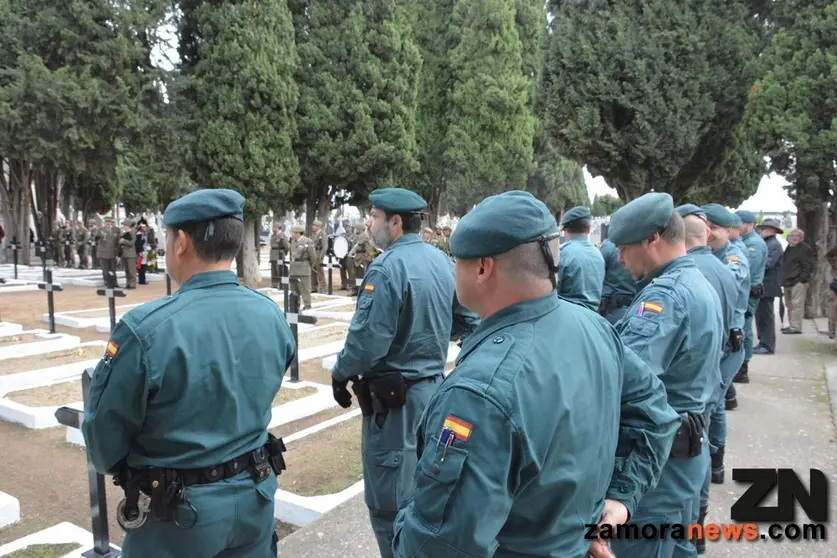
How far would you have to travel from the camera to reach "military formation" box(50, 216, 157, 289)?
55.6 ft

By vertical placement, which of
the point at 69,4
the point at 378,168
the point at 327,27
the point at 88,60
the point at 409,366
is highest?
the point at 327,27

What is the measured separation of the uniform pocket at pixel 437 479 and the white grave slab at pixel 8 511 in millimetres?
3980

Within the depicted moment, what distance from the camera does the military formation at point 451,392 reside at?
1.43 m

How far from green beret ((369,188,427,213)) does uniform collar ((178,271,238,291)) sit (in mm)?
1498

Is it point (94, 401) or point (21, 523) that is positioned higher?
point (94, 401)

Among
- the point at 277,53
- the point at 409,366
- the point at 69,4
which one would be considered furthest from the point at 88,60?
the point at 409,366

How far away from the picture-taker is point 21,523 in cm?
427

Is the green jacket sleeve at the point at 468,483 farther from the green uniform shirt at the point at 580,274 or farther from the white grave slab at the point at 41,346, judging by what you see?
the white grave slab at the point at 41,346

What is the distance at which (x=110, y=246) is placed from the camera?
1677 cm

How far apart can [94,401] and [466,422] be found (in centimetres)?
137

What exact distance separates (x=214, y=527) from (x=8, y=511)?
291cm

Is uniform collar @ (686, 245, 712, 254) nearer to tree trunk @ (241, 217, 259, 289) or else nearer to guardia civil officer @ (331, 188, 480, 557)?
guardia civil officer @ (331, 188, 480, 557)

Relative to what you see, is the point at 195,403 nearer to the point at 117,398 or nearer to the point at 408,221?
the point at 117,398

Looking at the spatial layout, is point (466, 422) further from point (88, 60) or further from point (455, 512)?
point (88, 60)
